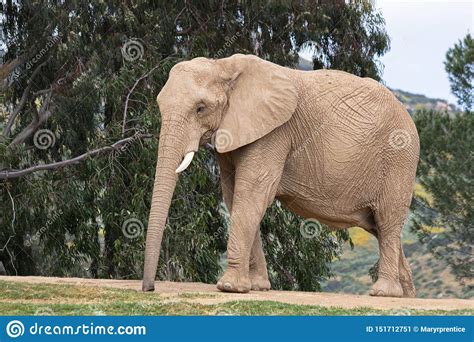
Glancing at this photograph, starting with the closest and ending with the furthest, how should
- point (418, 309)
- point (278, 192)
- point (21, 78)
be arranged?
point (418, 309) → point (278, 192) → point (21, 78)

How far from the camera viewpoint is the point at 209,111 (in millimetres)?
11023

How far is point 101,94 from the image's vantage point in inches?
672

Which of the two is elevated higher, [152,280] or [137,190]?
[137,190]

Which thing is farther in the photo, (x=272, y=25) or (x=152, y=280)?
(x=272, y=25)

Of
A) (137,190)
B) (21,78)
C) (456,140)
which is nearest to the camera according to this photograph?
(137,190)

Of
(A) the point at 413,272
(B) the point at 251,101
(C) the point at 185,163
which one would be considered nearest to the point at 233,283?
(C) the point at 185,163

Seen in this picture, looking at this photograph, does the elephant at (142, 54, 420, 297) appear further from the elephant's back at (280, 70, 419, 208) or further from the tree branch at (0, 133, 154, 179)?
the tree branch at (0, 133, 154, 179)

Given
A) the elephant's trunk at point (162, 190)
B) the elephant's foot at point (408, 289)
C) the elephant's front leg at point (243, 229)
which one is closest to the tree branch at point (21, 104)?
the elephant's trunk at point (162, 190)

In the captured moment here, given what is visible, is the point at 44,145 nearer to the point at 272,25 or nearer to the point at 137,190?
the point at 137,190

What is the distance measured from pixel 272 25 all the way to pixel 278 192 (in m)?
7.67

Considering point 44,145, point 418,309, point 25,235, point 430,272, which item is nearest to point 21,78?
point 44,145

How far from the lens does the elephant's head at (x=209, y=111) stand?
1066 centimetres

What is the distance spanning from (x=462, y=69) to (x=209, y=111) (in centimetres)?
1730

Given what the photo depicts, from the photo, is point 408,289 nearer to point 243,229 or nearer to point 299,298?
point 299,298
